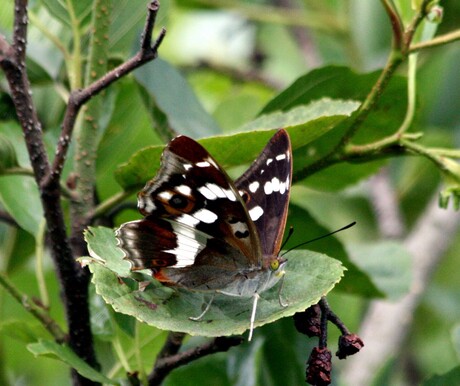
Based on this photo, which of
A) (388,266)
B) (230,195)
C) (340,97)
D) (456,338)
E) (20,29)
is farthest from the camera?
(388,266)

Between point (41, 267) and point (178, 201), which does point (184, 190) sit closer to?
point (178, 201)

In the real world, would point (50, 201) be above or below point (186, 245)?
above

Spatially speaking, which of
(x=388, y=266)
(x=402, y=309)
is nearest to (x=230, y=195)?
(x=388, y=266)

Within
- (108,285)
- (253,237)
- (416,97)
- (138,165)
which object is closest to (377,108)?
(416,97)

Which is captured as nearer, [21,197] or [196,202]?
[196,202]

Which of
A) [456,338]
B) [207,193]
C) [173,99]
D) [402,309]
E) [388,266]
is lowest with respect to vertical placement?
[402,309]

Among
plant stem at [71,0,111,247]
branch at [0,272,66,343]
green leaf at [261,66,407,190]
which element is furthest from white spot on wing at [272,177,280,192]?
branch at [0,272,66,343]
